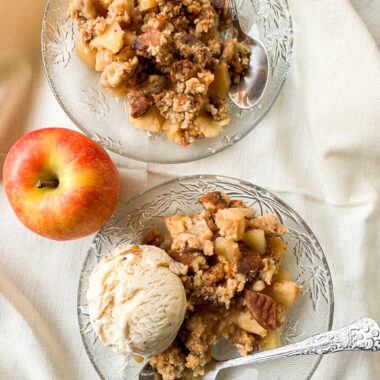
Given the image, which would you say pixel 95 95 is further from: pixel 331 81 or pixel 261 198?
pixel 331 81

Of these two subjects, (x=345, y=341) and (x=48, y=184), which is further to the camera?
(x=48, y=184)

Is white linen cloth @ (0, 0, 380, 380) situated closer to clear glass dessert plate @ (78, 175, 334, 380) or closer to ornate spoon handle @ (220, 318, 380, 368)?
clear glass dessert plate @ (78, 175, 334, 380)

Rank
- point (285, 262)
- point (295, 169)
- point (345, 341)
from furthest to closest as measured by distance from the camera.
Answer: point (295, 169) < point (285, 262) < point (345, 341)

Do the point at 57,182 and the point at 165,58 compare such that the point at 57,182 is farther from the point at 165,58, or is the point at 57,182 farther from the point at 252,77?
the point at 252,77

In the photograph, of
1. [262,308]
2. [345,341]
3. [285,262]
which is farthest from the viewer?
[285,262]

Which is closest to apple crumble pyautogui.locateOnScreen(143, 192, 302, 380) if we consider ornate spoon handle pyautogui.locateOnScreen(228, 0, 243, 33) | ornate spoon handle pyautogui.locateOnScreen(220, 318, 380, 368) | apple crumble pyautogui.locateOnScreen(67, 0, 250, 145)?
ornate spoon handle pyautogui.locateOnScreen(220, 318, 380, 368)

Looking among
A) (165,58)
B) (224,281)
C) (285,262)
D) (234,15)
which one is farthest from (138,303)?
(234,15)

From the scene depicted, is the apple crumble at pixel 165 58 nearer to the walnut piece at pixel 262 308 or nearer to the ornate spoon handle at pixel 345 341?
the walnut piece at pixel 262 308
